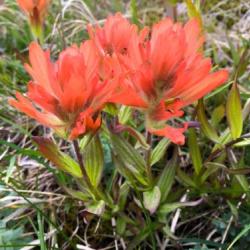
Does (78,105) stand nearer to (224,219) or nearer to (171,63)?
(171,63)

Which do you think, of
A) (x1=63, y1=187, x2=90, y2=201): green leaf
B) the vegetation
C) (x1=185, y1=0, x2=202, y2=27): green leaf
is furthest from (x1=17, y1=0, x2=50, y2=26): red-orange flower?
(x1=63, y1=187, x2=90, y2=201): green leaf

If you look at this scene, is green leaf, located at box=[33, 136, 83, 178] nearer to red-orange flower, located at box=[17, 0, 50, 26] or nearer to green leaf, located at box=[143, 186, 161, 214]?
green leaf, located at box=[143, 186, 161, 214]

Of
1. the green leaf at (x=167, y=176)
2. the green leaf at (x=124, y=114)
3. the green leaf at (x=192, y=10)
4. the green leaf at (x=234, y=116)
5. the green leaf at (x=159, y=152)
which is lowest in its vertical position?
the green leaf at (x=167, y=176)

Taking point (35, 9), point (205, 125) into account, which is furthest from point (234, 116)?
point (35, 9)

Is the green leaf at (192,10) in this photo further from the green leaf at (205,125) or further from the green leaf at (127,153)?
the green leaf at (127,153)

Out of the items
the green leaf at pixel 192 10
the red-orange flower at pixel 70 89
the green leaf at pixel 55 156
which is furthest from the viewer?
the green leaf at pixel 192 10

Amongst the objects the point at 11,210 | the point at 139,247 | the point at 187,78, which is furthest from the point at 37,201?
the point at 187,78

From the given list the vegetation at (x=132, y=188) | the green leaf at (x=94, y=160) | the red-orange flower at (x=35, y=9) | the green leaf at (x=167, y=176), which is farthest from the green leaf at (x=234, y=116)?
the red-orange flower at (x=35, y=9)
